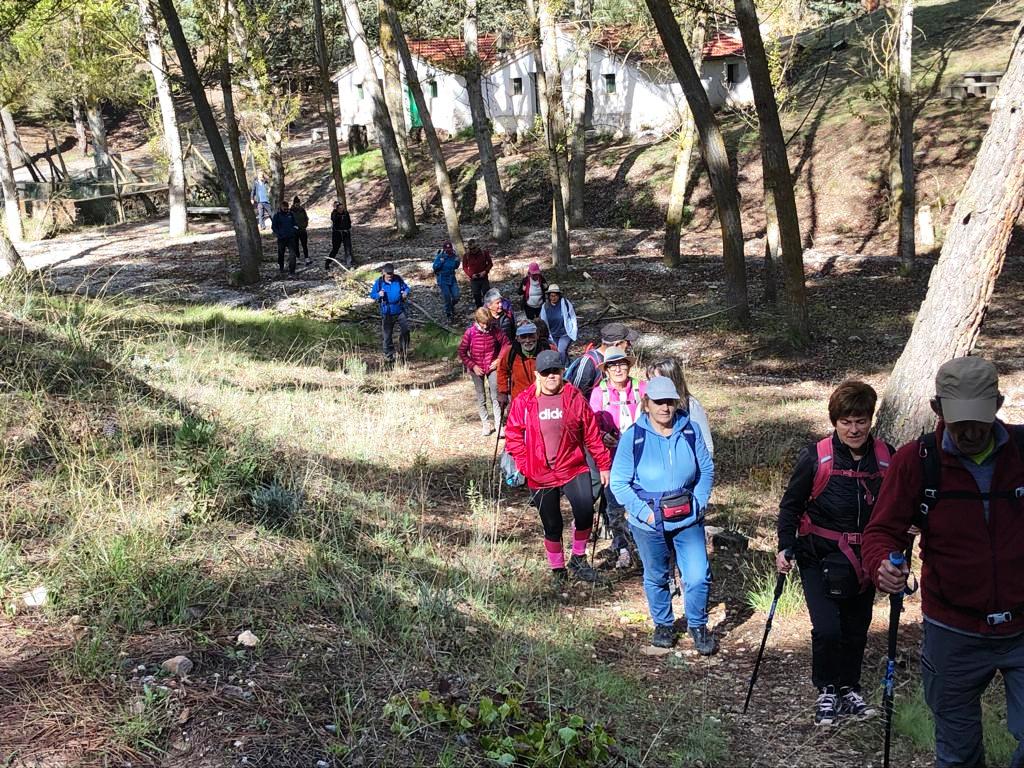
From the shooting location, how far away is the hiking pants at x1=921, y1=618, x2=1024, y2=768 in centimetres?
361

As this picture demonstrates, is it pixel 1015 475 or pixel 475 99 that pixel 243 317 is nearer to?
pixel 475 99

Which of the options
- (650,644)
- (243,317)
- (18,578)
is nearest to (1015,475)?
(650,644)

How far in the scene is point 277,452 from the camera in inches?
318

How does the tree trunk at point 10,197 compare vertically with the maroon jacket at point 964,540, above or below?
above

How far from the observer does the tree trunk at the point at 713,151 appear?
45.5 ft

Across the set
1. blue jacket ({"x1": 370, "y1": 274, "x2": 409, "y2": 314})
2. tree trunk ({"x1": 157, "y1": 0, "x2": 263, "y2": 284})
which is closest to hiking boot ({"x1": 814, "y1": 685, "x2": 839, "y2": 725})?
blue jacket ({"x1": 370, "y1": 274, "x2": 409, "y2": 314})

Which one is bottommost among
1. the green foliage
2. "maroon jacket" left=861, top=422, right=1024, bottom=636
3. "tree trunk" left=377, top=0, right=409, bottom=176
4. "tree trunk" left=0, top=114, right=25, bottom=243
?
the green foliage

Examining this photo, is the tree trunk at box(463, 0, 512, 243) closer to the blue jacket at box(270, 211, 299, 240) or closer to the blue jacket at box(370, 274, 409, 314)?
the blue jacket at box(270, 211, 299, 240)

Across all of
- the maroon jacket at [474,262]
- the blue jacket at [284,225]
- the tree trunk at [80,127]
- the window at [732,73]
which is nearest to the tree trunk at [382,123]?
the blue jacket at [284,225]

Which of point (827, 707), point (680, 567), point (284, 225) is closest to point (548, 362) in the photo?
point (680, 567)

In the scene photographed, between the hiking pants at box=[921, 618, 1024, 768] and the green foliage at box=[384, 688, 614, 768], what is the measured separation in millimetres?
1346

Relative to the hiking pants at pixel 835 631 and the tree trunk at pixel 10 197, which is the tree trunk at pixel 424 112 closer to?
the tree trunk at pixel 10 197

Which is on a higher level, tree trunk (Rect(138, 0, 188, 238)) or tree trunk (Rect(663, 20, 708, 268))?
tree trunk (Rect(138, 0, 188, 238))

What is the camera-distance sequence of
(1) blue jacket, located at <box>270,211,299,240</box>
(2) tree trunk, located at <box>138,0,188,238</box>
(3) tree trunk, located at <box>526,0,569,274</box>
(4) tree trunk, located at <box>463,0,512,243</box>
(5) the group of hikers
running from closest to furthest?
(3) tree trunk, located at <box>526,0,569,274</box>, (1) blue jacket, located at <box>270,211,299,240</box>, (5) the group of hikers, (4) tree trunk, located at <box>463,0,512,243</box>, (2) tree trunk, located at <box>138,0,188,238</box>
